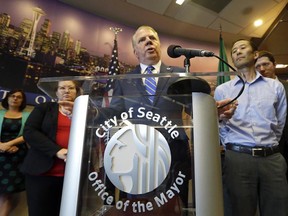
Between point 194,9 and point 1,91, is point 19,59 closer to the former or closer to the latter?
point 1,91

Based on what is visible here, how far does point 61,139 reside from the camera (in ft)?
4.89

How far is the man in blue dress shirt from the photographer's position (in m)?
1.27

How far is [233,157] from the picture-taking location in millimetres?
1359

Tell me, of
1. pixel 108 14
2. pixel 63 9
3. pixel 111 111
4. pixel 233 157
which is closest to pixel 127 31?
pixel 108 14

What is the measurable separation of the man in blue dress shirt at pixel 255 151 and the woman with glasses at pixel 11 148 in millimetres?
1597

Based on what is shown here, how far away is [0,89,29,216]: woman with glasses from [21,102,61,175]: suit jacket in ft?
2.04

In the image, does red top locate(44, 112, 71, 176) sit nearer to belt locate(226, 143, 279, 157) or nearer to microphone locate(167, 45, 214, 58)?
microphone locate(167, 45, 214, 58)

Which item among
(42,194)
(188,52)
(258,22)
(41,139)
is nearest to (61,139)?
(41,139)

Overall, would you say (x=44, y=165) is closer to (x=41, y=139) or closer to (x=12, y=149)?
(x=41, y=139)

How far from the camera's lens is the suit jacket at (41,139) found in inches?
55.7

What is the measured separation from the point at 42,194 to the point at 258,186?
1186mm

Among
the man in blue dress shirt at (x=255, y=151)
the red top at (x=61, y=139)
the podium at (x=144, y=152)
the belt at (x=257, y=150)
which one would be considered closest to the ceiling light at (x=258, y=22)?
the man in blue dress shirt at (x=255, y=151)

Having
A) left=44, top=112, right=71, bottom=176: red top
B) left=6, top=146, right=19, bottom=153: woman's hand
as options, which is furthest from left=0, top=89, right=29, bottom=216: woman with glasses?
left=44, top=112, right=71, bottom=176: red top

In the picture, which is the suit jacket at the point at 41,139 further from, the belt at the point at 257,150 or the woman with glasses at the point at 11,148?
the belt at the point at 257,150
